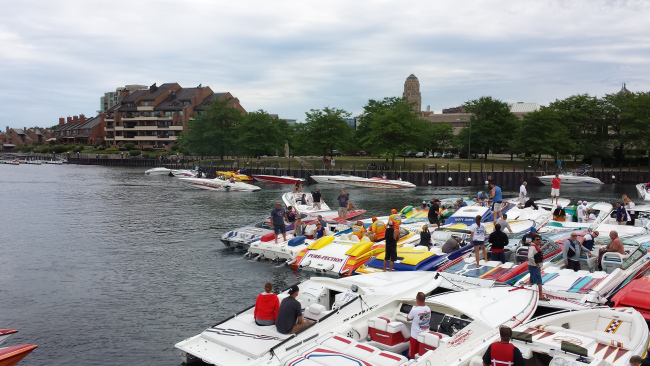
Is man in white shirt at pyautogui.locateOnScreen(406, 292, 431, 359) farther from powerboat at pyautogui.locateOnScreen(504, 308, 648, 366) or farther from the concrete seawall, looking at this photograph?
the concrete seawall

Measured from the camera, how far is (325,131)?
75125 millimetres

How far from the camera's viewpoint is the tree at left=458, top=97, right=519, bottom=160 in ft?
267

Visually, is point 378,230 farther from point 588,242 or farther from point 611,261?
point 611,261

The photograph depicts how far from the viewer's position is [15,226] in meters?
29.8

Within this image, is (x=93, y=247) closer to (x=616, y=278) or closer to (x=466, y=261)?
(x=466, y=261)

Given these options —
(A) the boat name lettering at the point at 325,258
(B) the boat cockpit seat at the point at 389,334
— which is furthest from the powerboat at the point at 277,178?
(B) the boat cockpit seat at the point at 389,334

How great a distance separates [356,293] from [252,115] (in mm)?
76397

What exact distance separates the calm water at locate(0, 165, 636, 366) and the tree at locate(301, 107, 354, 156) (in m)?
37.4

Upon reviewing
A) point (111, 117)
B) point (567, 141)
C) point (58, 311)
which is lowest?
point (58, 311)

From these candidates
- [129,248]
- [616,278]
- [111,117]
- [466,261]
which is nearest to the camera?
[616,278]

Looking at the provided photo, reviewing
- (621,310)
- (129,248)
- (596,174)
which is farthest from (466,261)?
(596,174)

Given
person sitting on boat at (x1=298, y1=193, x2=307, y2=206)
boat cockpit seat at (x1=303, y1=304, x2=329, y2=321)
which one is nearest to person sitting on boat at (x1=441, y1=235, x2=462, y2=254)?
boat cockpit seat at (x1=303, y1=304, x2=329, y2=321)

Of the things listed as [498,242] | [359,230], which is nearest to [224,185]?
[359,230]

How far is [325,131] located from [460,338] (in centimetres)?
6672
